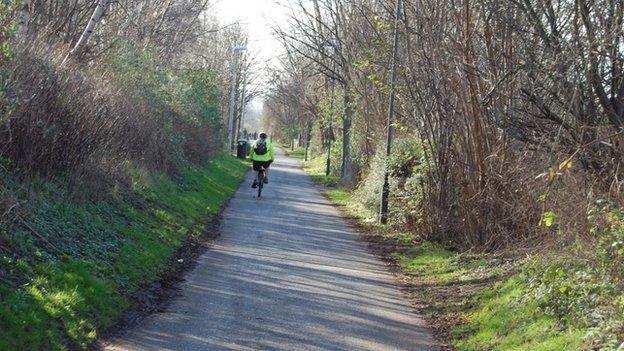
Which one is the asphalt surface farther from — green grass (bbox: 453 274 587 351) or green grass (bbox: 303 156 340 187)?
green grass (bbox: 303 156 340 187)

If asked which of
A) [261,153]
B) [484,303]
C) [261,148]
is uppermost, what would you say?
[261,148]

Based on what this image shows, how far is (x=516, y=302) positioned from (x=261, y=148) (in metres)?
16.2

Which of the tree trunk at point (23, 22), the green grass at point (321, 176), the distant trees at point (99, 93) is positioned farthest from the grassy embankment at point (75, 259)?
the green grass at point (321, 176)

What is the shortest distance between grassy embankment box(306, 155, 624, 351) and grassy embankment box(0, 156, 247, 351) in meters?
3.86

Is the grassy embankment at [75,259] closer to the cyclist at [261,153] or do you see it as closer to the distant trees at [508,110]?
the distant trees at [508,110]

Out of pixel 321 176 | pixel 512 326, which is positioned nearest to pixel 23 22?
pixel 512 326

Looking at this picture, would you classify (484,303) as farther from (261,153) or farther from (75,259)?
(261,153)

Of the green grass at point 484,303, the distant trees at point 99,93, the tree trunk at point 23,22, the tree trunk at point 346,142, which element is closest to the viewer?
the green grass at point 484,303

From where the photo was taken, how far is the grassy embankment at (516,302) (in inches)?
307

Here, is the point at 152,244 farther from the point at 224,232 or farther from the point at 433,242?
the point at 433,242

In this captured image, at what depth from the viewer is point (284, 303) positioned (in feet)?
34.3

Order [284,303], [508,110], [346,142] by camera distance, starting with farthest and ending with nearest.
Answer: [346,142] → [508,110] → [284,303]

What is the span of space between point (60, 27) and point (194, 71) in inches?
584

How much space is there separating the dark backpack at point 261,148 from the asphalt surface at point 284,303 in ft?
23.8
